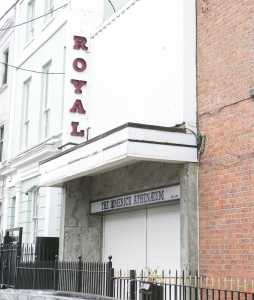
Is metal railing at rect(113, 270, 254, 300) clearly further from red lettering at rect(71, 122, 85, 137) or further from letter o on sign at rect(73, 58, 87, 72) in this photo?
letter o on sign at rect(73, 58, 87, 72)

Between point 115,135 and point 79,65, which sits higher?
point 79,65

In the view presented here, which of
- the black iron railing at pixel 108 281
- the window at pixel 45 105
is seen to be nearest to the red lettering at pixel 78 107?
the window at pixel 45 105

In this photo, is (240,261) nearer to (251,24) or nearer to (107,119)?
(251,24)

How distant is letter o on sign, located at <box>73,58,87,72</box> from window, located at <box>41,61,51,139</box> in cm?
297

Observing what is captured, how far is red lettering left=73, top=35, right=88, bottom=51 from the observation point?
15.1 meters

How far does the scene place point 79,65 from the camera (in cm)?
1503

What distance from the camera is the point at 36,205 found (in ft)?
59.3

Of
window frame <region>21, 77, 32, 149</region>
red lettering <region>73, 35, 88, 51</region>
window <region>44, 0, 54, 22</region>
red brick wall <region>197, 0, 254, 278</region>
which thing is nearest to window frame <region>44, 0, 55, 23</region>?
window <region>44, 0, 54, 22</region>

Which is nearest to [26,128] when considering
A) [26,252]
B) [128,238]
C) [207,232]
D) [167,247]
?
[26,252]

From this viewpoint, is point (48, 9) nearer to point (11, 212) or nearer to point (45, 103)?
point (45, 103)

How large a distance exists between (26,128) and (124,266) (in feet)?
26.4

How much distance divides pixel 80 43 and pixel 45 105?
3581 millimetres

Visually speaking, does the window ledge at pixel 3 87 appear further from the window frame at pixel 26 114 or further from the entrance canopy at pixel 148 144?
the entrance canopy at pixel 148 144

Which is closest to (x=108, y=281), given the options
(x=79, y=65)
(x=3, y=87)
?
(x=79, y=65)
